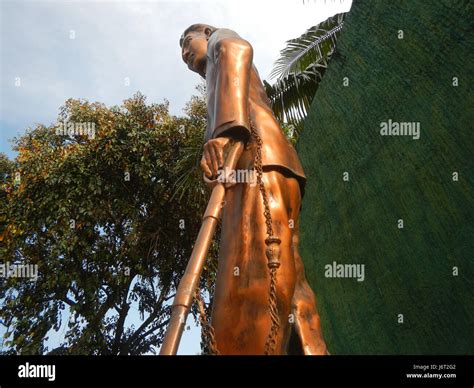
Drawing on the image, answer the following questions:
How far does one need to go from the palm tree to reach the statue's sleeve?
665cm

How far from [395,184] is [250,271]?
2392mm

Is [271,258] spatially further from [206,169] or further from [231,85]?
[231,85]

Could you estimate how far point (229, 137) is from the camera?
2814 mm

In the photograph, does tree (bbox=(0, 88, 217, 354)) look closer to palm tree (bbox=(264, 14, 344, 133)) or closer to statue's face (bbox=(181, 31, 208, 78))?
palm tree (bbox=(264, 14, 344, 133))

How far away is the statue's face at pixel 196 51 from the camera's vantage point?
3.44 metres

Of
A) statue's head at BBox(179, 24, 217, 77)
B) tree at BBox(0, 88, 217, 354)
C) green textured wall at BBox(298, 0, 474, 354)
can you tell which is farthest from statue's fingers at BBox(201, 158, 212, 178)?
tree at BBox(0, 88, 217, 354)

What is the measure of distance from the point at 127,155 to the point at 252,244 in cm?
1120

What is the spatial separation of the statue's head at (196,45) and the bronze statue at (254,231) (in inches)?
14.6

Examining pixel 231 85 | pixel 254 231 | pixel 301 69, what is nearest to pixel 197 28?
pixel 231 85

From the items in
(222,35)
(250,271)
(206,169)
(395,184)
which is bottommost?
(250,271)

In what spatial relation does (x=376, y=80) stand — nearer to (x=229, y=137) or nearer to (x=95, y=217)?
(x=229, y=137)

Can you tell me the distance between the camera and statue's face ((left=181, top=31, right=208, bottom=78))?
3443mm

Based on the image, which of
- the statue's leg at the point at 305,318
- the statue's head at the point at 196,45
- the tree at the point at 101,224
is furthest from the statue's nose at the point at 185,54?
the tree at the point at 101,224

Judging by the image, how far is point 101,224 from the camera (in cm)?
1305
